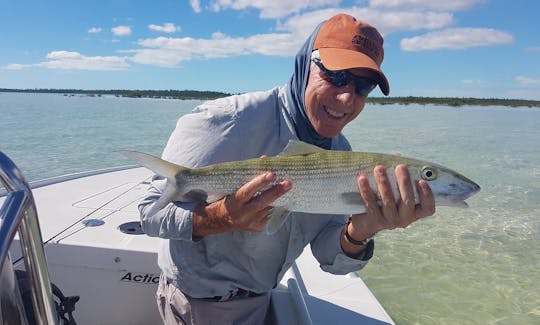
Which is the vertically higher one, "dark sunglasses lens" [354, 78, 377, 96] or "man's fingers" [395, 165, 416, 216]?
"dark sunglasses lens" [354, 78, 377, 96]

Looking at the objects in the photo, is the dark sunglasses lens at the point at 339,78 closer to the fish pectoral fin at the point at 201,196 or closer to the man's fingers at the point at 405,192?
the man's fingers at the point at 405,192

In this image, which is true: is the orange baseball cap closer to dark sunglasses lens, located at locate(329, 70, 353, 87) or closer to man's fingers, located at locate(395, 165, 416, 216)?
dark sunglasses lens, located at locate(329, 70, 353, 87)

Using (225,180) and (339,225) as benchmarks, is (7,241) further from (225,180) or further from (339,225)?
(339,225)

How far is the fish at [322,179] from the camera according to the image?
2.33 metres

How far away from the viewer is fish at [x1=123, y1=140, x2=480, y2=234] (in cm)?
233

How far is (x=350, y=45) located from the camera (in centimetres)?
253

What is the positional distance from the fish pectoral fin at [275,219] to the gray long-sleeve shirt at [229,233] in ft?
0.54

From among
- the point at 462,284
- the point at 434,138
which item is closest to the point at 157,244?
the point at 462,284

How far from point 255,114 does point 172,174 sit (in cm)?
A: 60

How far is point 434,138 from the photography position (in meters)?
28.5

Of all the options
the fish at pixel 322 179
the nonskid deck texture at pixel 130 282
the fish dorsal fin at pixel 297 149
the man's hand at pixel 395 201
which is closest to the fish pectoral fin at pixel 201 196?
the fish at pixel 322 179

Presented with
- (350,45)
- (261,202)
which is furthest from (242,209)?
(350,45)

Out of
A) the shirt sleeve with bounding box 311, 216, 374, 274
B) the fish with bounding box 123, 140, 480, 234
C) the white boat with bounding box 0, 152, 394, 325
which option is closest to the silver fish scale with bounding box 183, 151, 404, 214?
the fish with bounding box 123, 140, 480, 234

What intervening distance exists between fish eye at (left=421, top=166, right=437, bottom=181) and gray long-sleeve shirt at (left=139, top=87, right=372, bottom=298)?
25.6 inches
